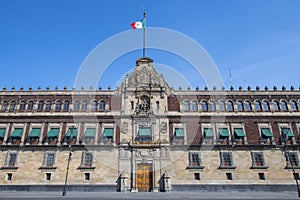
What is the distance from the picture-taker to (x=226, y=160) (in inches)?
1192

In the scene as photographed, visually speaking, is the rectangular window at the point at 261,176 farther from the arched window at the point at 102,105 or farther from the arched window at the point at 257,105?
the arched window at the point at 102,105

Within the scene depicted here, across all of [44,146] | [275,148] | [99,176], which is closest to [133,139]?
[99,176]

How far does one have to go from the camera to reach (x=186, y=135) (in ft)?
102

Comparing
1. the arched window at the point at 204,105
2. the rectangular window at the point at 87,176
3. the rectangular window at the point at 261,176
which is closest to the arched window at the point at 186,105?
the arched window at the point at 204,105

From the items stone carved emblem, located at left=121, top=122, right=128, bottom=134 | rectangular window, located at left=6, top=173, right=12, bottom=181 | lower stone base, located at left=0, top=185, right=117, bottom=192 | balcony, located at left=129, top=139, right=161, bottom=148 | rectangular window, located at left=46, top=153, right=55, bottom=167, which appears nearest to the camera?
lower stone base, located at left=0, top=185, right=117, bottom=192

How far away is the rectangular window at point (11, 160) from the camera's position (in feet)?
97.1

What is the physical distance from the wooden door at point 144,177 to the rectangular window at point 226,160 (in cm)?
1020

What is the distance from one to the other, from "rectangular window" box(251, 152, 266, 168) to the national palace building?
0.14 m

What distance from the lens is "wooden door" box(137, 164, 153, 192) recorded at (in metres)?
28.6

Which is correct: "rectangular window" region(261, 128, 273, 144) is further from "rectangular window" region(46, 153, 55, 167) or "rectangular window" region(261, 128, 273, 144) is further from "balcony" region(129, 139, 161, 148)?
"rectangular window" region(46, 153, 55, 167)

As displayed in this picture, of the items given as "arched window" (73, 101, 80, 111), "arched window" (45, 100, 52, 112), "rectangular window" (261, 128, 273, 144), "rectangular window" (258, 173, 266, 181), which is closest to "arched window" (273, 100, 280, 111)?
"rectangular window" (261, 128, 273, 144)

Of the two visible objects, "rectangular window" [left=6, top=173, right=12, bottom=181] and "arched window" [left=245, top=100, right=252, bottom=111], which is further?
"arched window" [left=245, top=100, right=252, bottom=111]

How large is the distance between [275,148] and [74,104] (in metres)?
30.7

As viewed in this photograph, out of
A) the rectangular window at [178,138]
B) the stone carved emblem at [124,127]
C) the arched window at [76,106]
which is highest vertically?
the arched window at [76,106]
